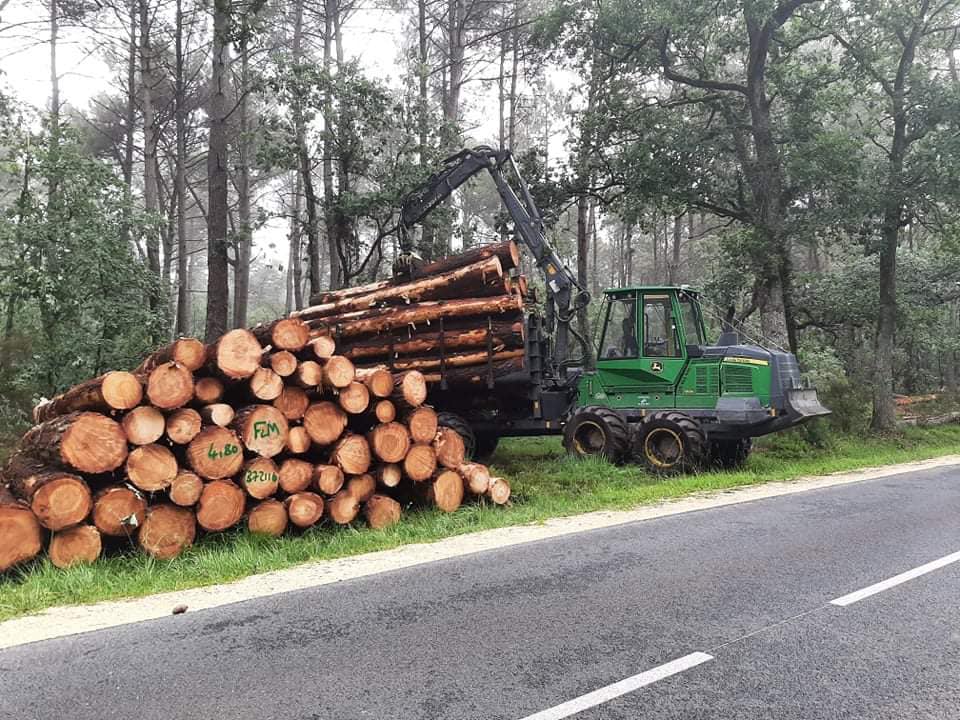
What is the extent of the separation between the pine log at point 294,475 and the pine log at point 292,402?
48 centimetres

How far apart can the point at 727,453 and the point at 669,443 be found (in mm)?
1862

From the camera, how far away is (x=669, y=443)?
11.3 m

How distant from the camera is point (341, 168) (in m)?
16.0

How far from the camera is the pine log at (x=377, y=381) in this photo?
25.0ft

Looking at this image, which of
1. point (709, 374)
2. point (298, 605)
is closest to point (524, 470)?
point (709, 374)

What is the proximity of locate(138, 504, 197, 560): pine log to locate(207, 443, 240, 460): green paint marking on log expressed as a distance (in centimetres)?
54

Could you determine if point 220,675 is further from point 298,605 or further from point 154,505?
point 154,505

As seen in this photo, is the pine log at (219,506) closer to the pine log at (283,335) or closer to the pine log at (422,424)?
the pine log at (283,335)

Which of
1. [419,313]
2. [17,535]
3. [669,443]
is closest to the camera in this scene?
[17,535]

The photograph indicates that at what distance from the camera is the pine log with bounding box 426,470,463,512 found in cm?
779

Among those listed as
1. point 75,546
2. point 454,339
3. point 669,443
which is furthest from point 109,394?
point 669,443

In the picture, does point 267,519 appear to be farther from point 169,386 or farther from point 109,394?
point 109,394

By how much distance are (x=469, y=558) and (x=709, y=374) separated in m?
7.02

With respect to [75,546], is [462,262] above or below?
above
